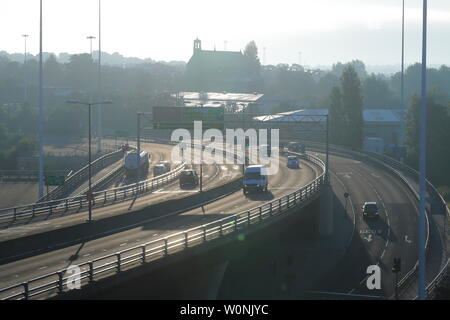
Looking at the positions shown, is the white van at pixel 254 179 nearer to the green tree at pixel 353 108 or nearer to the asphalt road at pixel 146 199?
the asphalt road at pixel 146 199

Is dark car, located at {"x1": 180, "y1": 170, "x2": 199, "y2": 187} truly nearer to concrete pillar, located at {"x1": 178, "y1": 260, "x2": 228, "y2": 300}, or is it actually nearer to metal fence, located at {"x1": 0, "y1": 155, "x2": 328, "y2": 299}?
metal fence, located at {"x1": 0, "y1": 155, "x2": 328, "y2": 299}

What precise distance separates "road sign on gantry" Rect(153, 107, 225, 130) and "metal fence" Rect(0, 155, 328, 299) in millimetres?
10308

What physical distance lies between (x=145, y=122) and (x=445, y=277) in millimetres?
96672

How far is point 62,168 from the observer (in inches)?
3236

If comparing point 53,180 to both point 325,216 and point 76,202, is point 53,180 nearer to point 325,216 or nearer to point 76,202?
point 76,202

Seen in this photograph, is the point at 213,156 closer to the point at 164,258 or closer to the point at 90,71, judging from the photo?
the point at 164,258

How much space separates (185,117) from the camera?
52750 mm

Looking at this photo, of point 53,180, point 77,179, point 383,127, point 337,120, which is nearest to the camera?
point 53,180

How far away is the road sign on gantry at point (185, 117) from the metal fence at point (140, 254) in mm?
10308

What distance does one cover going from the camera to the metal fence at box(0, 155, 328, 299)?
1930cm

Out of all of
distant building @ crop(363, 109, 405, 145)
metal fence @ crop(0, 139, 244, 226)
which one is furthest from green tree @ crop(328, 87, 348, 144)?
metal fence @ crop(0, 139, 244, 226)

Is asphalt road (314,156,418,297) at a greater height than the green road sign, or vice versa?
the green road sign

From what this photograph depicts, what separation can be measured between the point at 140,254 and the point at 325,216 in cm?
2798

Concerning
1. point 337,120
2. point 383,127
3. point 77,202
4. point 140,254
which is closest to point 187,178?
point 77,202
